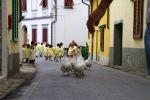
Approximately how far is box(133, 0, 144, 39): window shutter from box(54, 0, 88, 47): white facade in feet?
96.7

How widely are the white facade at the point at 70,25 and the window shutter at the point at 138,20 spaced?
29.5m

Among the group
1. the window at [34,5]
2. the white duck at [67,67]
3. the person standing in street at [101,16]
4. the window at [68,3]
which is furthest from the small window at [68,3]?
the person standing in street at [101,16]

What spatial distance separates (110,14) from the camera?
33531 mm

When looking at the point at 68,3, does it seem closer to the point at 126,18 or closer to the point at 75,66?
the point at 126,18

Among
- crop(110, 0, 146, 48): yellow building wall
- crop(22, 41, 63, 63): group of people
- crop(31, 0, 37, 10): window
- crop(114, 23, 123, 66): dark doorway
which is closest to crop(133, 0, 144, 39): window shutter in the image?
crop(110, 0, 146, 48): yellow building wall

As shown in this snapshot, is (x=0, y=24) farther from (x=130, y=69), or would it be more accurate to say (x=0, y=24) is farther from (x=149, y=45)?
(x=149, y=45)

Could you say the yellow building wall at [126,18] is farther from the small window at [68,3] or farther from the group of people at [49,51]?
the small window at [68,3]

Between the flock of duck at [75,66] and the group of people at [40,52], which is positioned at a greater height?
the group of people at [40,52]

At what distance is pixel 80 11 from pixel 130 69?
97.8 ft

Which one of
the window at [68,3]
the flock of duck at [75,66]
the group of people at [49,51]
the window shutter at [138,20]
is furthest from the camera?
the window at [68,3]

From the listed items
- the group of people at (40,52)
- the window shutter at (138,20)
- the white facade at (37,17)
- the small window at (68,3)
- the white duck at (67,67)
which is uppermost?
the small window at (68,3)

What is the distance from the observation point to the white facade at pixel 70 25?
54.4m

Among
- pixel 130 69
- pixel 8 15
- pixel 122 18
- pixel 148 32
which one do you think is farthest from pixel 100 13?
pixel 122 18

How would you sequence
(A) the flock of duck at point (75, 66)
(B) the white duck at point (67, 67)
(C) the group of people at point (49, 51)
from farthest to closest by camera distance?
(C) the group of people at point (49, 51) < (B) the white duck at point (67, 67) < (A) the flock of duck at point (75, 66)
